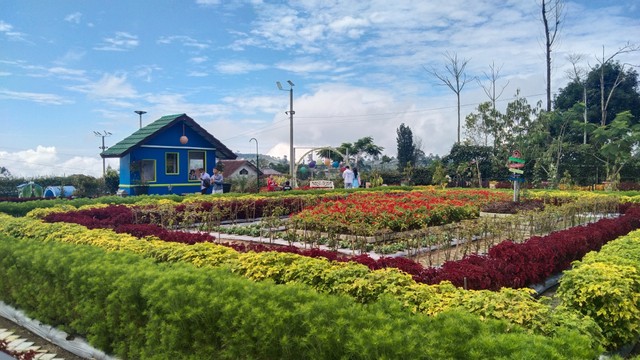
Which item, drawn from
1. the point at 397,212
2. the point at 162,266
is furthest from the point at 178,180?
the point at 162,266

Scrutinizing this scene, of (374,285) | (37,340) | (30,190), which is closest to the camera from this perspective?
(374,285)

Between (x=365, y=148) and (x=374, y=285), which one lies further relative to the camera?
(x=365, y=148)

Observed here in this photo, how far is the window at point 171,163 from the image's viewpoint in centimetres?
2272

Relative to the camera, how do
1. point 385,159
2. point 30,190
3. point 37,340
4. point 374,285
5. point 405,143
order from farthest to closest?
point 385,159 → point 405,143 → point 30,190 → point 37,340 → point 374,285

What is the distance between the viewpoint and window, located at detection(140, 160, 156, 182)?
2220 centimetres

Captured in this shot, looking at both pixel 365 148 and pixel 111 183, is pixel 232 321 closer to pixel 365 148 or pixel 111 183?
pixel 111 183

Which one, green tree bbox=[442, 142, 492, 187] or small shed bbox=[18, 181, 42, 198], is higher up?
green tree bbox=[442, 142, 492, 187]

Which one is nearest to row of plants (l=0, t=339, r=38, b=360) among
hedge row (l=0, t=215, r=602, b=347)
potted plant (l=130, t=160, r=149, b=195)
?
hedge row (l=0, t=215, r=602, b=347)

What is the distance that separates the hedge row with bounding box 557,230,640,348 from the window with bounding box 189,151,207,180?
2113 centimetres

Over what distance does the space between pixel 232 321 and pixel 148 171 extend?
67.7 ft

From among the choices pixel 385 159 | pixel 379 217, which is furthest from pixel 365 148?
pixel 379 217

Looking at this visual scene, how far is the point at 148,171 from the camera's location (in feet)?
73.8

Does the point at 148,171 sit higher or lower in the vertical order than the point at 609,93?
lower

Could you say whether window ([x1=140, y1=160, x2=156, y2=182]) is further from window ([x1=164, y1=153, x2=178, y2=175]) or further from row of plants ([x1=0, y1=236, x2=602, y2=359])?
→ row of plants ([x1=0, y1=236, x2=602, y2=359])
